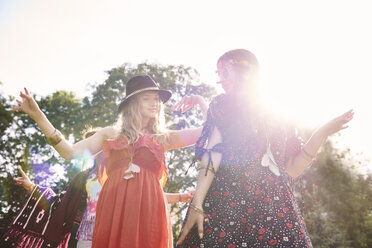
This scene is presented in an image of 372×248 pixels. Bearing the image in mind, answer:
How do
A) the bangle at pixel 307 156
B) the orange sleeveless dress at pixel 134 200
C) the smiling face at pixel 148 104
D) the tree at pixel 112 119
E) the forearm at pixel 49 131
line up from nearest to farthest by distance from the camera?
the bangle at pixel 307 156 → the orange sleeveless dress at pixel 134 200 → the forearm at pixel 49 131 → the smiling face at pixel 148 104 → the tree at pixel 112 119

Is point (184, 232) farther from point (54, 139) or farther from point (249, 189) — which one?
point (54, 139)

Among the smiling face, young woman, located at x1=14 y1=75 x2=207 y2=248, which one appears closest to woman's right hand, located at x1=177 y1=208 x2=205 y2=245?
young woman, located at x1=14 y1=75 x2=207 y2=248

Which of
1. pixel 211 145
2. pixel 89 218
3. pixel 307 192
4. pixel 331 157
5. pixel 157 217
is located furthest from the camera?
pixel 331 157

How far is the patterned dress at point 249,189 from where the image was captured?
64.8 inches

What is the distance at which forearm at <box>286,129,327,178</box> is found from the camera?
6.32 ft

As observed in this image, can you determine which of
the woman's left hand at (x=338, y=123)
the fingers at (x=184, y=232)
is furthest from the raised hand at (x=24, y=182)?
the woman's left hand at (x=338, y=123)

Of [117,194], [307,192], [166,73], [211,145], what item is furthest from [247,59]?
[307,192]

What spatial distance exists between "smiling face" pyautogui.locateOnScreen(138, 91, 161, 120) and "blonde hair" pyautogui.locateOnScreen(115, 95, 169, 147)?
0.04 meters

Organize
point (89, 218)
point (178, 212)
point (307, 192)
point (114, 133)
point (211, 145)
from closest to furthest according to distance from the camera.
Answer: point (211, 145) → point (114, 133) → point (89, 218) → point (178, 212) → point (307, 192)

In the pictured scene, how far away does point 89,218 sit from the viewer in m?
4.14

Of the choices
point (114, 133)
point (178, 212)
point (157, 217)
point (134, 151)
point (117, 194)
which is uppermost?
point (178, 212)

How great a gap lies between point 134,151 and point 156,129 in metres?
0.53

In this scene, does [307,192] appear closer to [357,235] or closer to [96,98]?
[357,235]

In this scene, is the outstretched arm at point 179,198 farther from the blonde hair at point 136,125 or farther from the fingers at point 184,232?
the fingers at point 184,232
